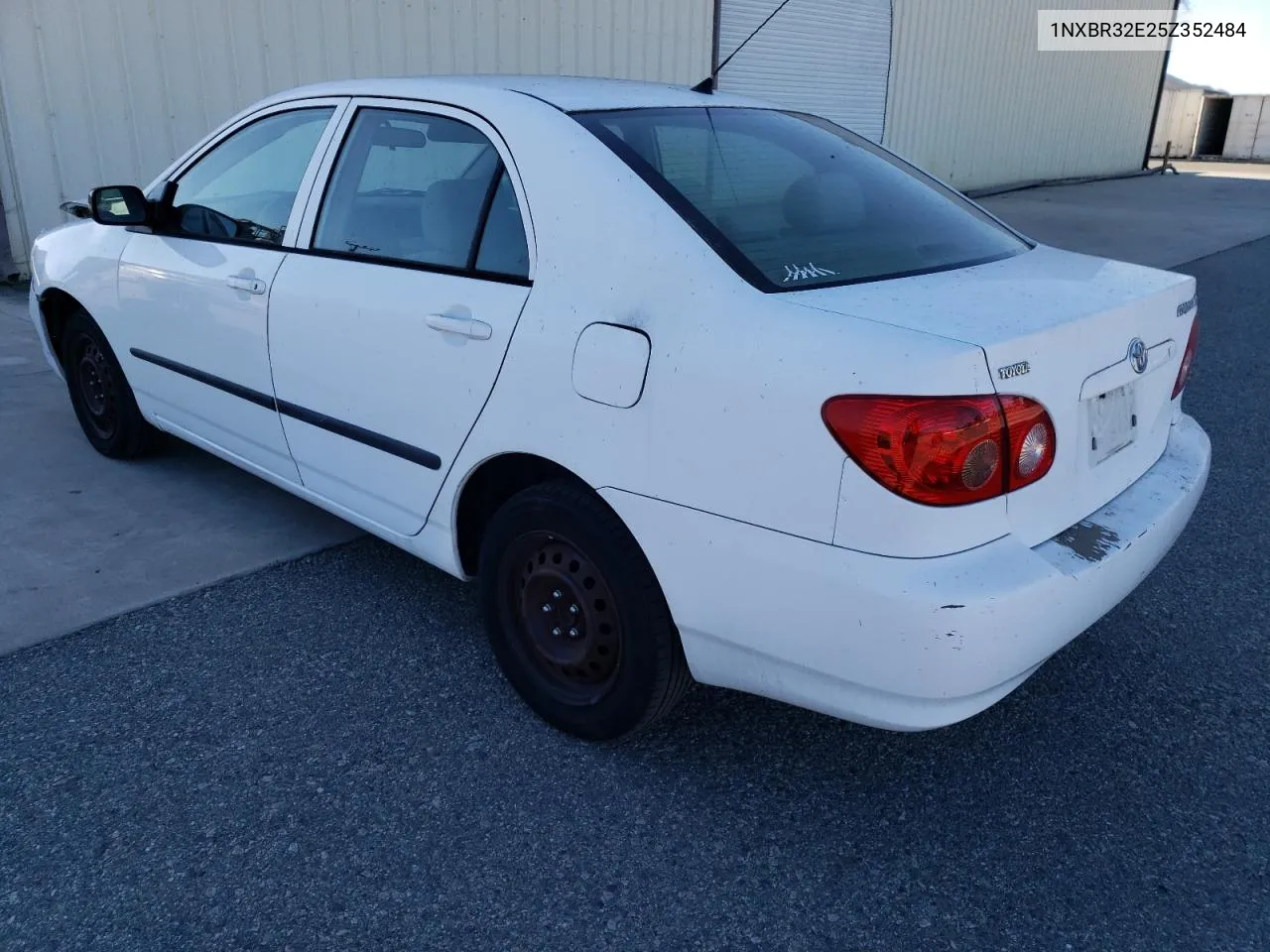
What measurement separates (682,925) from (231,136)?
A: 3096 mm

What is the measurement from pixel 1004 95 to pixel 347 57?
12247 millimetres

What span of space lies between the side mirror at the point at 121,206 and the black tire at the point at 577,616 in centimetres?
201

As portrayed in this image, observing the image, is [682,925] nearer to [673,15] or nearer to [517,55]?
[517,55]

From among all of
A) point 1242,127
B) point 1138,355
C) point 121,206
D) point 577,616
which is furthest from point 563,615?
point 1242,127

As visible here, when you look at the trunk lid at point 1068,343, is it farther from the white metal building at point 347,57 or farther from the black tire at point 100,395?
the white metal building at point 347,57

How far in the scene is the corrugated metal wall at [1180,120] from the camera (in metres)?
29.6

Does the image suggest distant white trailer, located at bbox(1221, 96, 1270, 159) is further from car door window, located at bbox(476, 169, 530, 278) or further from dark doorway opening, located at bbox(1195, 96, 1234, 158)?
car door window, located at bbox(476, 169, 530, 278)

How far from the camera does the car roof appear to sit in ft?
9.21

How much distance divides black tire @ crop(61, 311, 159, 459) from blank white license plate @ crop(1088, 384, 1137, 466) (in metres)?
3.62

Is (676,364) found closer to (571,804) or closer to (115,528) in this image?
(571,804)

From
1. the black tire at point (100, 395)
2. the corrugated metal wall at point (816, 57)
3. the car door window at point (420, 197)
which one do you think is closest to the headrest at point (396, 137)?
Answer: the car door window at point (420, 197)

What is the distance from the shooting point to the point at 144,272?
386 centimetres

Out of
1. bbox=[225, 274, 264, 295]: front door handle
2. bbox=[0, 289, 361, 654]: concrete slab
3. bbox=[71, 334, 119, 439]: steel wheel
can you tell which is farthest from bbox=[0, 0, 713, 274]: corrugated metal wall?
bbox=[225, 274, 264, 295]: front door handle

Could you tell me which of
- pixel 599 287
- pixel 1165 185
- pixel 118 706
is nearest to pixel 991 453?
pixel 599 287
